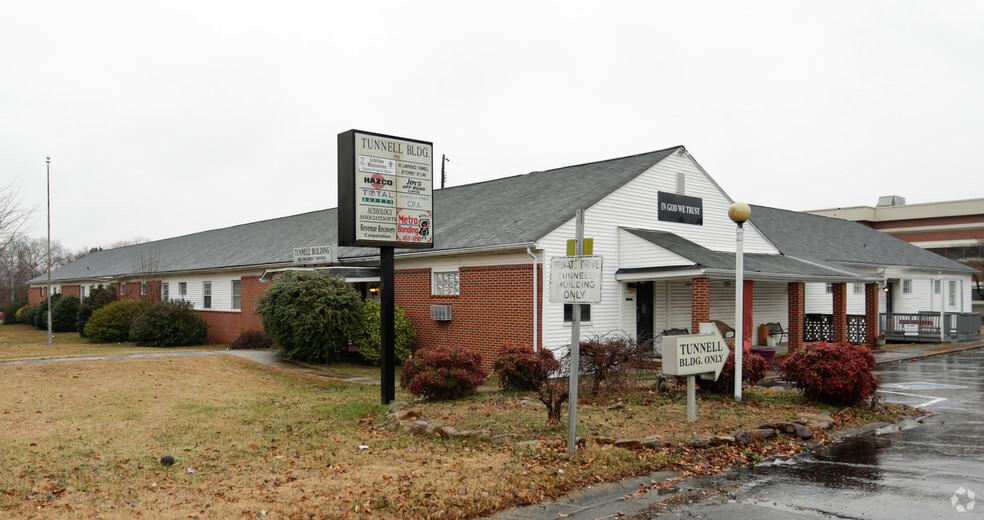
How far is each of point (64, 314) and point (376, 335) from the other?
28.8 meters

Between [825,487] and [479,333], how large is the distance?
36.9ft

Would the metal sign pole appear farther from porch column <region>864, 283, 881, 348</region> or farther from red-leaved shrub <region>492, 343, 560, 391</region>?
porch column <region>864, 283, 881, 348</region>

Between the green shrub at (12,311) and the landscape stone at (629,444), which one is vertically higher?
the landscape stone at (629,444)

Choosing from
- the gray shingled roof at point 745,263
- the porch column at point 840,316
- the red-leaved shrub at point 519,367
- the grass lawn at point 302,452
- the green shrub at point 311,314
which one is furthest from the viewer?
the porch column at point 840,316

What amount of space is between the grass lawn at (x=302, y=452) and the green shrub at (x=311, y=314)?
4113mm

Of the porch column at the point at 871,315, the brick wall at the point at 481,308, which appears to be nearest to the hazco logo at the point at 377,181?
the brick wall at the point at 481,308

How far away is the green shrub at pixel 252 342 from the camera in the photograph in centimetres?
2409

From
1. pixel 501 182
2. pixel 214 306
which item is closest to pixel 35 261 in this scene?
pixel 214 306

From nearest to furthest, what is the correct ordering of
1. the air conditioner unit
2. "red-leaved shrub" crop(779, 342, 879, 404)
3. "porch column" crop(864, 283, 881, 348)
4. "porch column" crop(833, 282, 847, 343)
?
"red-leaved shrub" crop(779, 342, 879, 404) < the air conditioner unit < "porch column" crop(833, 282, 847, 343) < "porch column" crop(864, 283, 881, 348)

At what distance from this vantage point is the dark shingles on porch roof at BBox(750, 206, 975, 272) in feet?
95.2

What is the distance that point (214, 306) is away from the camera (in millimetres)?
29797

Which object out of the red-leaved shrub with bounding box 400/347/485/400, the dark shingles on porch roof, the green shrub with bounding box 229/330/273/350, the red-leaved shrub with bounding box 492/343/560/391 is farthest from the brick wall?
the dark shingles on porch roof

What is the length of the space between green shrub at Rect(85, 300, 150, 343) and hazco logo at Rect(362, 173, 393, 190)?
20929mm

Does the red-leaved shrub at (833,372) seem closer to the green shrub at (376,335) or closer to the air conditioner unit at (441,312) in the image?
the air conditioner unit at (441,312)
